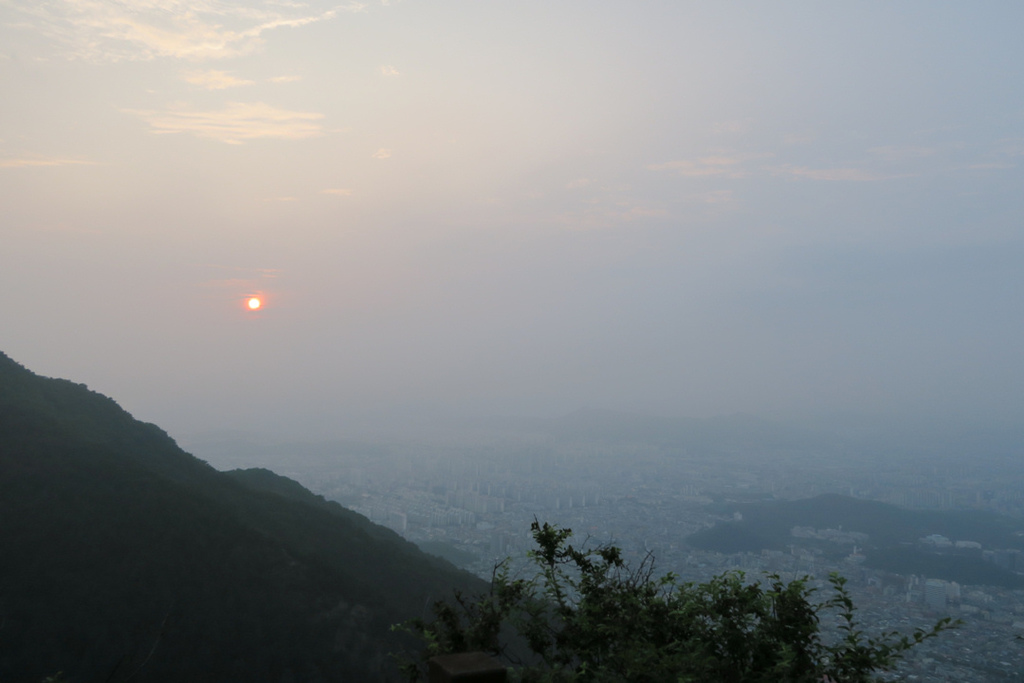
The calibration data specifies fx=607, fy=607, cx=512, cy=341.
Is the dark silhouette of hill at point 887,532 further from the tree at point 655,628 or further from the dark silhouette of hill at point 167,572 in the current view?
the tree at point 655,628

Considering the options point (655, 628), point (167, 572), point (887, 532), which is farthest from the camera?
point (887, 532)

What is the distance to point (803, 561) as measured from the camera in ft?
128

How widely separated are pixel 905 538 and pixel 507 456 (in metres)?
63.9

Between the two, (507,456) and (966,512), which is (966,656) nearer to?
(966,512)

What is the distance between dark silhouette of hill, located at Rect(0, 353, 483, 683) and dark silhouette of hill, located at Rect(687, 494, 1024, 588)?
88.4 ft

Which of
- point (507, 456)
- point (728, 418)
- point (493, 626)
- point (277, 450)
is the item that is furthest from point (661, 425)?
point (493, 626)

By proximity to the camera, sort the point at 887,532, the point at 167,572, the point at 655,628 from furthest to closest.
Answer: the point at 887,532 < the point at 167,572 < the point at 655,628

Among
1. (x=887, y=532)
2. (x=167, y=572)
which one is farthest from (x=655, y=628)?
(x=887, y=532)

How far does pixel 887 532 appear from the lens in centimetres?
4753

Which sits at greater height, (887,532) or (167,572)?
(887,532)

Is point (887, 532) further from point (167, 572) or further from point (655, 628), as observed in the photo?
point (655, 628)

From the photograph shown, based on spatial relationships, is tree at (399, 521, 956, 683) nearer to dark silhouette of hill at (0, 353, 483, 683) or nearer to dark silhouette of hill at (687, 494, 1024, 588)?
dark silhouette of hill at (0, 353, 483, 683)

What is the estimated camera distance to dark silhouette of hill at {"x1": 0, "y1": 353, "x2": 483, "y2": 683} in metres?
16.0

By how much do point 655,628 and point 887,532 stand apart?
51052 mm
